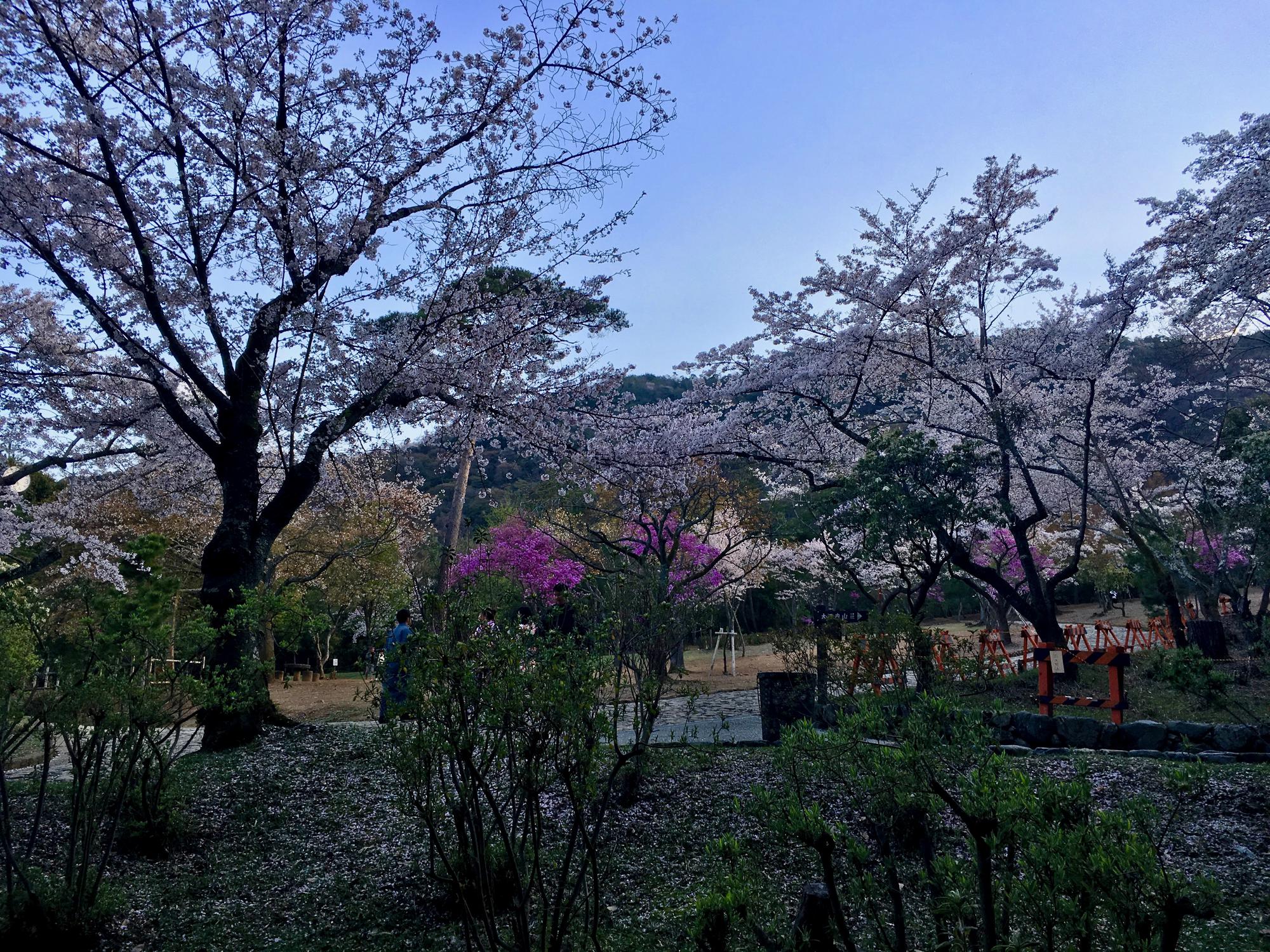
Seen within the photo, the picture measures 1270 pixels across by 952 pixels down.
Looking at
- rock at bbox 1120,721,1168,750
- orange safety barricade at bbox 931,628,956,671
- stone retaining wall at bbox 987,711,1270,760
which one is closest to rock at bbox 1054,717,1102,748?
stone retaining wall at bbox 987,711,1270,760

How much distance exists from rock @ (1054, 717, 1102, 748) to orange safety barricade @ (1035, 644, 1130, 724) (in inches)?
12.0

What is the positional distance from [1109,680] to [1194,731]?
1304mm

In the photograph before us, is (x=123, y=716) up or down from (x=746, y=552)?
down

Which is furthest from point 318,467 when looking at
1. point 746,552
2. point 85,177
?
point 746,552

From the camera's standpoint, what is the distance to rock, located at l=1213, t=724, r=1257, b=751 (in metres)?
5.99

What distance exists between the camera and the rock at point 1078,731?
260 inches

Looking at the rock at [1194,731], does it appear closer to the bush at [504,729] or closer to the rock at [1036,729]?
the rock at [1036,729]

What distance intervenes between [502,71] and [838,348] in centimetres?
586

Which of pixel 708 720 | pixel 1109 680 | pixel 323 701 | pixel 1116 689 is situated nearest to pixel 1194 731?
pixel 1116 689

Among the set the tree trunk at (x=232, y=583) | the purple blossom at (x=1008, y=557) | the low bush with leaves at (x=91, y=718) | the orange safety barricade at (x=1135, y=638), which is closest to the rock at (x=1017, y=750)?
the low bush with leaves at (x=91, y=718)

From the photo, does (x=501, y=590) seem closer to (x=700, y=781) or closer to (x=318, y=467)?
(x=700, y=781)

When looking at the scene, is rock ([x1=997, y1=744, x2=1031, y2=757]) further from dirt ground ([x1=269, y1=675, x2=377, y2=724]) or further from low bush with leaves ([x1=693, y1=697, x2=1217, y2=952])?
dirt ground ([x1=269, y1=675, x2=377, y2=724])

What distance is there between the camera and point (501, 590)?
5051mm

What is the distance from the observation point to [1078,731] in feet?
22.0
